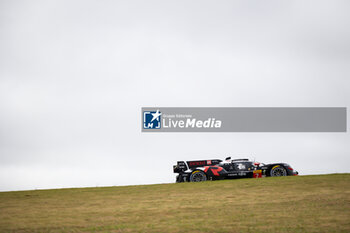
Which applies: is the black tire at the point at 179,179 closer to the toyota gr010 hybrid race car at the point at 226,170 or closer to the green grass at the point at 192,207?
the toyota gr010 hybrid race car at the point at 226,170

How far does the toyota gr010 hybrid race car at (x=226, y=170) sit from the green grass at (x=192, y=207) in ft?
2.78

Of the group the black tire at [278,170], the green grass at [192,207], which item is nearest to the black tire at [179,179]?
the green grass at [192,207]

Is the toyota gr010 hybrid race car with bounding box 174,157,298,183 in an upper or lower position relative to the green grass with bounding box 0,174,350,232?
upper

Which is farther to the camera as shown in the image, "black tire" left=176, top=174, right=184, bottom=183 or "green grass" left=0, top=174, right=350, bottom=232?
"black tire" left=176, top=174, right=184, bottom=183

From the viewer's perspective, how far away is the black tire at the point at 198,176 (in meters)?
18.0

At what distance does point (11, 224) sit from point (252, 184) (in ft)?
33.6

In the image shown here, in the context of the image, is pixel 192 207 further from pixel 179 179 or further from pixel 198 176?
pixel 179 179

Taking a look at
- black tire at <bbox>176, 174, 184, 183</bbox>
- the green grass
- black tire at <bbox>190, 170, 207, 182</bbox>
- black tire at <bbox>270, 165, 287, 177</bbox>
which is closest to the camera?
the green grass

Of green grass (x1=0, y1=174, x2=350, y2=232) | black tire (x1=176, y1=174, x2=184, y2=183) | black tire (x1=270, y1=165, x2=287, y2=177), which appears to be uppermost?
black tire (x1=270, y1=165, x2=287, y2=177)

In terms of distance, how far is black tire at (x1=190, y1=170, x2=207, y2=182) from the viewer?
59.1 ft

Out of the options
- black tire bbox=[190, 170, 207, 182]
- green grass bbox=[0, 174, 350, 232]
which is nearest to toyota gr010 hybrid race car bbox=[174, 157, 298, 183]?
black tire bbox=[190, 170, 207, 182]

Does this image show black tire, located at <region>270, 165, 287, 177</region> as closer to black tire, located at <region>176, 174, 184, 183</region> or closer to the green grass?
the green grass

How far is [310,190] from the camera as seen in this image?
13.8 metres

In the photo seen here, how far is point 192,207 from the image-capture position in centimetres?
1148
